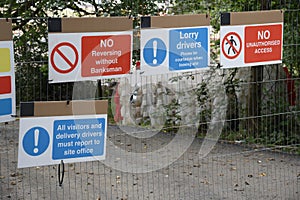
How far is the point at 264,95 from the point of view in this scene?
636 cm

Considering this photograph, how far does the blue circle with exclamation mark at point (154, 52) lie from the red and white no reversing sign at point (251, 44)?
1.81 ft

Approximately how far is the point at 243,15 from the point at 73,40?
1.50 m

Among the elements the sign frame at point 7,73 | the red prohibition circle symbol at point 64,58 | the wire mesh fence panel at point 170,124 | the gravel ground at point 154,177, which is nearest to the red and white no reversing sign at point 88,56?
the red prohibition circle symbol at point 64,58

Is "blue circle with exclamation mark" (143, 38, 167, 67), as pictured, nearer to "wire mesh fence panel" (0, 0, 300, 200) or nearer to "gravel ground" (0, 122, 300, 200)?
"wire mesh fence panel" (0, 0, 300, 200)

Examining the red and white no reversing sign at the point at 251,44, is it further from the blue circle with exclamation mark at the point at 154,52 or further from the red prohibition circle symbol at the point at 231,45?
the blue circle with exclamation mark at the point at 154,52

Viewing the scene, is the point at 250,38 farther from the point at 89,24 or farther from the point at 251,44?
the point at 89,24

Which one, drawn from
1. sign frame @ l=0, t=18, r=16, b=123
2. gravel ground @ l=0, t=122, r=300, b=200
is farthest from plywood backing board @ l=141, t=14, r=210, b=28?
sign frame @ l=0, t=18, r=16, b=123

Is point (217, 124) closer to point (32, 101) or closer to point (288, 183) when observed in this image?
point (288, 183)

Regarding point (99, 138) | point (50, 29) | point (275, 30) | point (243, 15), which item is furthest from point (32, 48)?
point (275, 30)

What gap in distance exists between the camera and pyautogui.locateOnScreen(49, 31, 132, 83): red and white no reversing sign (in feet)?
13.6

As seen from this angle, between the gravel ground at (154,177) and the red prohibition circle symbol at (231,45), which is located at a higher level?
the red prohibition circle symbol at (231,45)

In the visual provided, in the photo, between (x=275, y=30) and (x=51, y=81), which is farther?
(x=275, y=30)

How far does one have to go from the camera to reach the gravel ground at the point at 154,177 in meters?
5.11

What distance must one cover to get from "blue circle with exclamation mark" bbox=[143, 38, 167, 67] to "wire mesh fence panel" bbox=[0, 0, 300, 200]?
0.09 m
